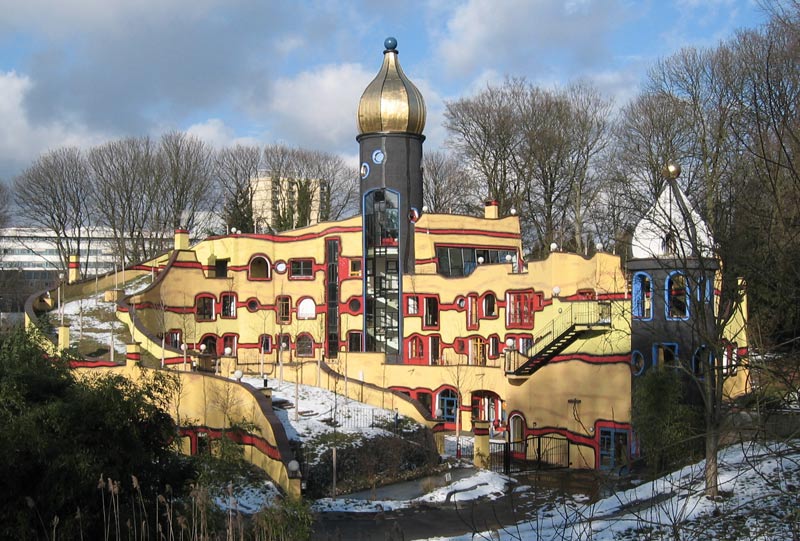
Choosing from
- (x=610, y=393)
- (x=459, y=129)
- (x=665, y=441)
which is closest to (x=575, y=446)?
(x=610, y=393)

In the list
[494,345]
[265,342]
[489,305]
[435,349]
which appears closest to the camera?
[494,345]

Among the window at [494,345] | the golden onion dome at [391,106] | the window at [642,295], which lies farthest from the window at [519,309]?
the golden onion dome at [391,106]

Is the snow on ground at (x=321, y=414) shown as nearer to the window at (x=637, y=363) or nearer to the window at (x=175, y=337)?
the window at (x=637, y=363)

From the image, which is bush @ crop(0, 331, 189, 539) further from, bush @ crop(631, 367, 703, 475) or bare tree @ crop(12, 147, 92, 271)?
bare tree @ crop(12, 147, 92, 271)

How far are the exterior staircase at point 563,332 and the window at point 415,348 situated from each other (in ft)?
26.4

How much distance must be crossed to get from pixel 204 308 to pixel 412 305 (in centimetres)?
990

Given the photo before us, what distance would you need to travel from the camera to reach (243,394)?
24.1 meters

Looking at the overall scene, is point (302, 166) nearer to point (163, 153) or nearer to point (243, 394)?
point (163, 153)

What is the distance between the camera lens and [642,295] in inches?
951

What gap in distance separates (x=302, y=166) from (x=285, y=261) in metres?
23.2

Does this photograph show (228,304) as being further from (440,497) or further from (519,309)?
(440,497)

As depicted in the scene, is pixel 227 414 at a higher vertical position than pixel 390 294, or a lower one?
lower

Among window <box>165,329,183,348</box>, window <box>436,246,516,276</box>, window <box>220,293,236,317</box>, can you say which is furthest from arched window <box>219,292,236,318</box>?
window <box>436,246,516,276</box>

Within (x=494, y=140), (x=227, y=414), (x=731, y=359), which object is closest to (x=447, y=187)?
(x=494, y=140)
